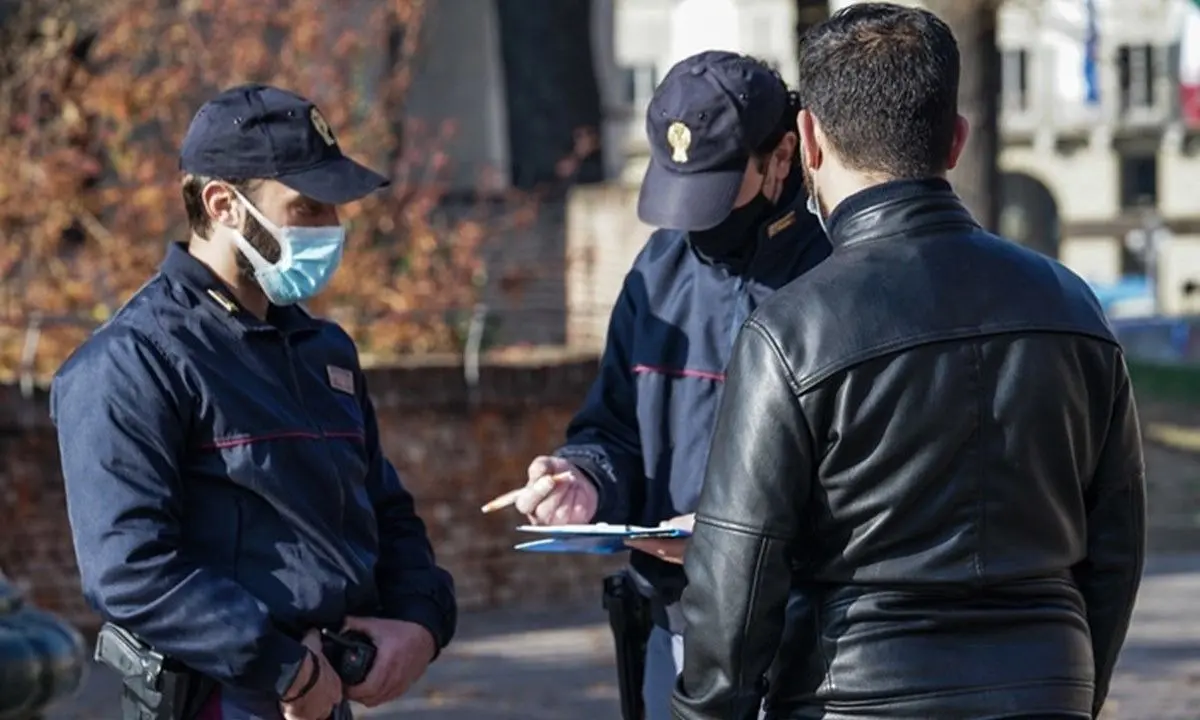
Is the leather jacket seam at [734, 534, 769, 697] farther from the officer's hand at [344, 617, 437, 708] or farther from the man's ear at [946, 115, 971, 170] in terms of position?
the officer's hand at [344, 617, 437, 708]

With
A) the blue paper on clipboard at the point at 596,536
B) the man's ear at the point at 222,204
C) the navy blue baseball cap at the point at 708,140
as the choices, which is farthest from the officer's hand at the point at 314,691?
the navy blue baseball cap at the point at 708,140

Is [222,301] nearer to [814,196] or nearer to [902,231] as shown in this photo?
[814,196]

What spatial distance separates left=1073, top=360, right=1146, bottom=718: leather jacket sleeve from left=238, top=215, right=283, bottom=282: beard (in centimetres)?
165

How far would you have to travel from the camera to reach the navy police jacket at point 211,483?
3.93 m

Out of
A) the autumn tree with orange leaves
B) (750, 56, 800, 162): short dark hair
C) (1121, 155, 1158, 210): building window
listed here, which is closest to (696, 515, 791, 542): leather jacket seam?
(750, 56, 800, 162): short dark hair

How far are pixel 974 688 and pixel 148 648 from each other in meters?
1.57

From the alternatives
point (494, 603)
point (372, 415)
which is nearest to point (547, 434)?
point (494, 603)

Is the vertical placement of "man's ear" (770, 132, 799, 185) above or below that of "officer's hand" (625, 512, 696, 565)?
above

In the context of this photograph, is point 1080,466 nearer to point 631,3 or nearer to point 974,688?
point 974,688

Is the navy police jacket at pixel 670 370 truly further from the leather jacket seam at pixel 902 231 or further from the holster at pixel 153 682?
the leather jacket seam at pixel 902 231

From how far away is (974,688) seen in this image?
3.25m

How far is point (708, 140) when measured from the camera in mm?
4598

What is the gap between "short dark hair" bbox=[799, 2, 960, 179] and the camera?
3.31 metres

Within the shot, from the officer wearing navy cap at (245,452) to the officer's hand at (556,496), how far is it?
10.6 inches
